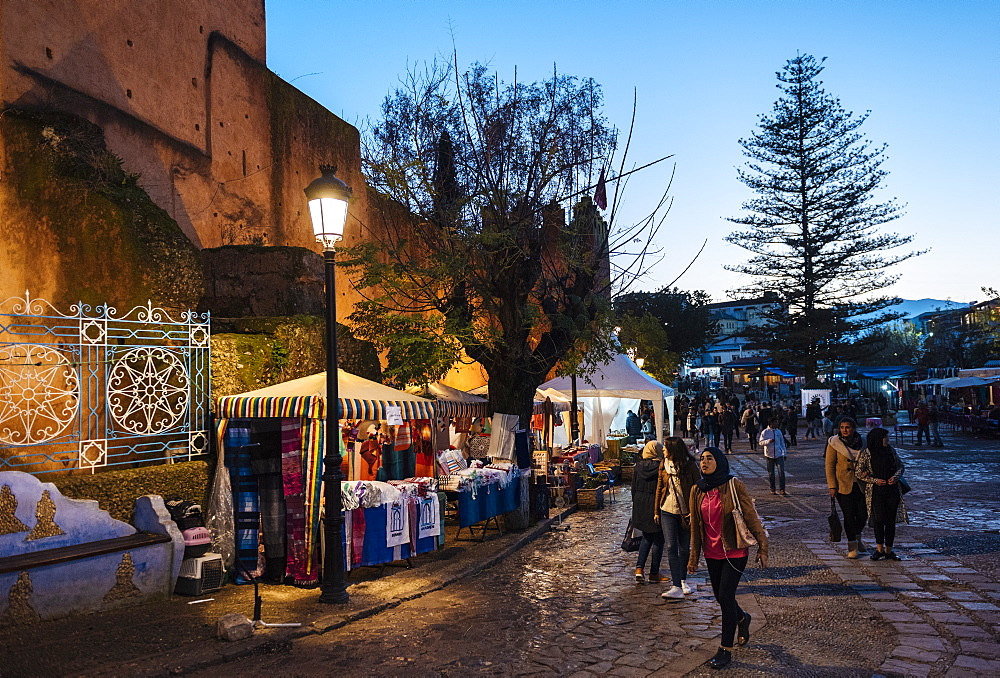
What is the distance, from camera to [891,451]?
8562 mm

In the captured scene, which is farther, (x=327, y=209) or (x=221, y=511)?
(x=221, y=511)

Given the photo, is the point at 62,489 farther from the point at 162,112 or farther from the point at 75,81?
the point at 162,112

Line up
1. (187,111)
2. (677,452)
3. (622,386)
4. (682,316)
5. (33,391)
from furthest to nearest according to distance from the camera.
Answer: (682,316), (622,386), (187,111), (677,452), (33,391)

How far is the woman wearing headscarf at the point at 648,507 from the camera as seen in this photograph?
7801 mm

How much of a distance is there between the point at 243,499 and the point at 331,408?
5.40 ft

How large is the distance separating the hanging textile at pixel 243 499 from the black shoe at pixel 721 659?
15.3 feet

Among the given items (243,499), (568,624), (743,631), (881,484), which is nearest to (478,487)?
(243,499)

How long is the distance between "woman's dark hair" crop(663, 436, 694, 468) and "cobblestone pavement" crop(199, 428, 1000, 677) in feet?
4.09

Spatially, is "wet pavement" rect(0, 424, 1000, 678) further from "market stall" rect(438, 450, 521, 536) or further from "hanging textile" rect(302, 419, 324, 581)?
"market stall" rect(438, 450, 521, 536)

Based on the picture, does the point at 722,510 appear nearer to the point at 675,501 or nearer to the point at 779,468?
the point at 675,501

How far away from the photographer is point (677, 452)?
716 centimetres

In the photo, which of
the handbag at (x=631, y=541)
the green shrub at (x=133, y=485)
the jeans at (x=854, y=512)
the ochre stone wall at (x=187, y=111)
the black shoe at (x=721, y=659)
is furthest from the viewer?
the ochre stone wall at (x=187, y=111)

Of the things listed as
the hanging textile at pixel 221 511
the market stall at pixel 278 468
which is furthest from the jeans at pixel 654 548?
the hanging textile at pixel 221 511

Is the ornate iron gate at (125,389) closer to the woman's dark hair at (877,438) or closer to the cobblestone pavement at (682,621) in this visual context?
the cobblestone pavement at (682,621)
